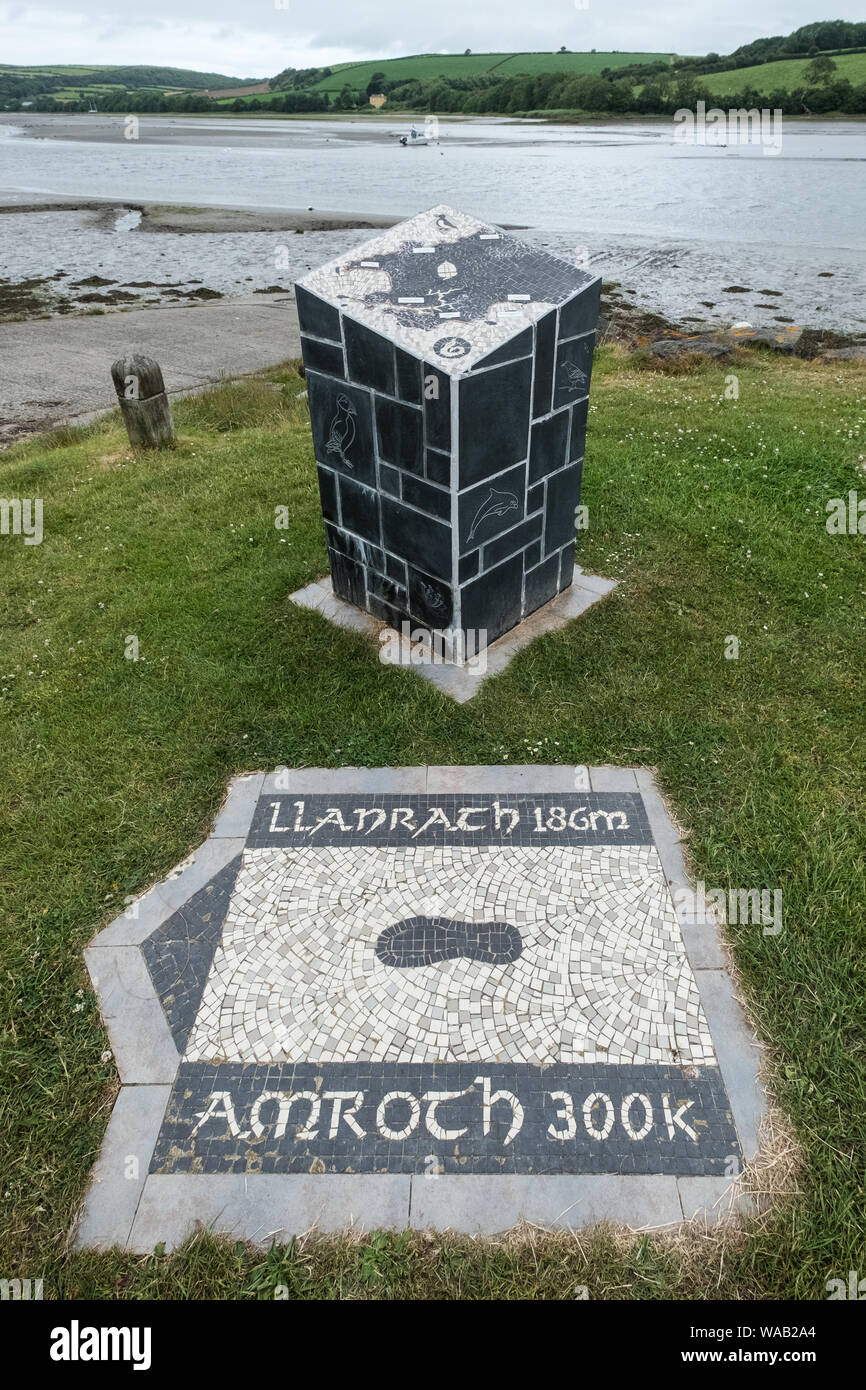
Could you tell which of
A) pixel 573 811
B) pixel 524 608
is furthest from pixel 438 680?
pixel 573 811

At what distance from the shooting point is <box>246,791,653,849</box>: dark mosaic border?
530cm

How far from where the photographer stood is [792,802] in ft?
18.1

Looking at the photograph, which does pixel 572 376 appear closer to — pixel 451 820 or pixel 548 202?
pixel 451 820

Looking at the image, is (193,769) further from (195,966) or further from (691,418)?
(691,418)

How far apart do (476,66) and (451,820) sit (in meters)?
153

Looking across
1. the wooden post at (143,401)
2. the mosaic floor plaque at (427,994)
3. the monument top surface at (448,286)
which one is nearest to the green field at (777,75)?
the wooden post at (143,401)

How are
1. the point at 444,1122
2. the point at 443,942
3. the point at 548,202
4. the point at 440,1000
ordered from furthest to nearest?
the point at 548,202
the point at 443,942
the point at 440,1000
the point at 444,1122

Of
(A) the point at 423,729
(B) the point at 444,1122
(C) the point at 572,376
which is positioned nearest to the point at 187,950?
(B) the point at 444,1122

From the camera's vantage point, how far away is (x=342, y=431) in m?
6.48

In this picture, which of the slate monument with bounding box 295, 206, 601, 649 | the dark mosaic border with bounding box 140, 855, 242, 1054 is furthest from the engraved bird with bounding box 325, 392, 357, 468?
the dark mosaic border with bounding box 140, 855, 242, 1054

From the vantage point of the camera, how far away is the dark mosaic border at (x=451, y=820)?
5305 mm

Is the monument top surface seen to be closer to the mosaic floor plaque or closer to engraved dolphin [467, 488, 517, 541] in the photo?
engraved dolphin [467, 488, 517, 541]

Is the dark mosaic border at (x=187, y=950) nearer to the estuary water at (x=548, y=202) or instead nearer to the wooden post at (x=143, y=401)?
the wooden post at (x=143, y=401)

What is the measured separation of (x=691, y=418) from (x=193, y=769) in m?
10.0
